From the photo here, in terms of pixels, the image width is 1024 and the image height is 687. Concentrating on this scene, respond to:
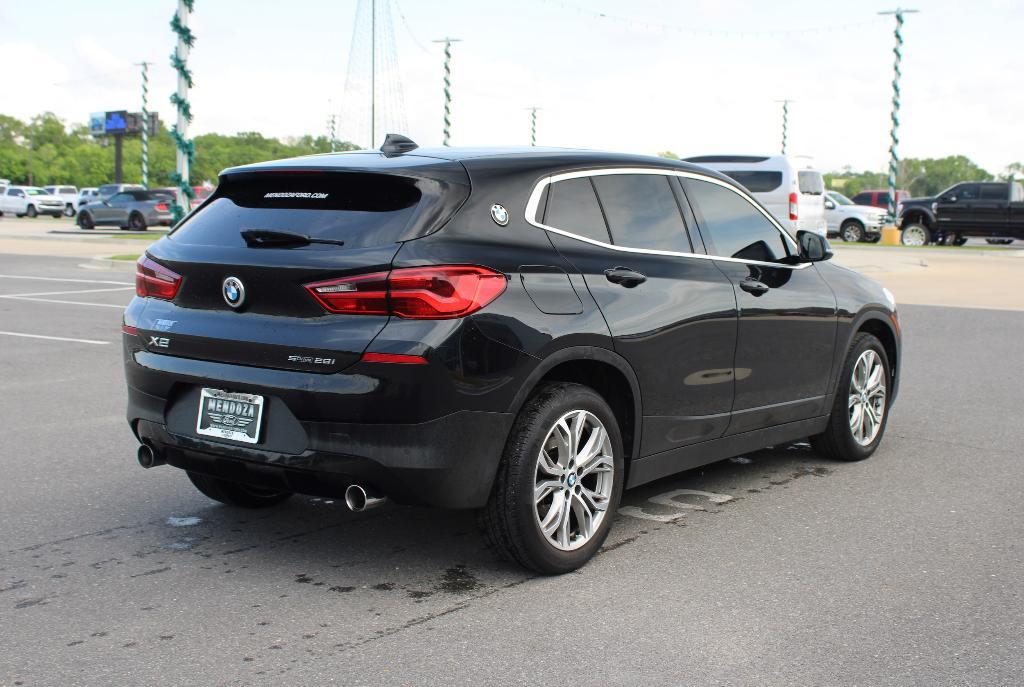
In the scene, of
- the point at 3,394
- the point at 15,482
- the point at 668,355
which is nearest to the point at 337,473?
the point at 668,355

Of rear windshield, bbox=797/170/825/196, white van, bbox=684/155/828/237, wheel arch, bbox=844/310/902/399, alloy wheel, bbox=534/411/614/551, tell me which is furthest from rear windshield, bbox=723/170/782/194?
alloy wheel, bbox=534/411/614/551

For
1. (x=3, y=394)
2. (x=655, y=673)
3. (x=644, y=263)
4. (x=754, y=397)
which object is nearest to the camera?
(x=655, y=673)

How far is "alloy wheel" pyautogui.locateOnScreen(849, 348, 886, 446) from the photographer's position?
22.3 feet

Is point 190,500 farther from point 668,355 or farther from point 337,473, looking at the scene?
point 668,355

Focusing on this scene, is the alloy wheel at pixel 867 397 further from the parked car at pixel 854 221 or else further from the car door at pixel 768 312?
the parked car at pixel 854 221

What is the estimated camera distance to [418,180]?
178 inches

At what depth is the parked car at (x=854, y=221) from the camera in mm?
39125

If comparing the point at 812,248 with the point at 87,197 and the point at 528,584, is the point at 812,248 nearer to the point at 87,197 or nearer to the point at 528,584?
the point at 528,584

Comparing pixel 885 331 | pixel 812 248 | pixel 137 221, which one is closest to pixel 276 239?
pixel 812 248

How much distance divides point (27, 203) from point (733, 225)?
213 feet

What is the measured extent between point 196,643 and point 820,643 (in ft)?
6.92

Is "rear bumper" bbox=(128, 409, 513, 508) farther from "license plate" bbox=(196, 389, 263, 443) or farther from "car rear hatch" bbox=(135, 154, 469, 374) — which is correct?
"car rear hatch" bbox=(135, 154, 469, 374)

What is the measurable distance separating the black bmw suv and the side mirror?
31.4 inches

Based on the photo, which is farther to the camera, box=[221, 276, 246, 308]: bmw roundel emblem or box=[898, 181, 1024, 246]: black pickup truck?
box=[898, 181, 1024, 246]: black pickup truck
